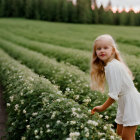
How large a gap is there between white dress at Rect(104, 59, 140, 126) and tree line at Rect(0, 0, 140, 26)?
6710 cm

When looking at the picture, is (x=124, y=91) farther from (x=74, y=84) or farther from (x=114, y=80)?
(x=74, y=84)

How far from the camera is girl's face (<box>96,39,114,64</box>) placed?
322 centimetres

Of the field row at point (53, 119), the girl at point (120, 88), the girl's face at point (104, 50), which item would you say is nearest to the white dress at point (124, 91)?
the girl at point (120, 88)

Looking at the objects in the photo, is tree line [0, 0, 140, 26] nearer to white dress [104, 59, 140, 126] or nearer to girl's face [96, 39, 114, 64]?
girl's face [96, 39, 114, 64]

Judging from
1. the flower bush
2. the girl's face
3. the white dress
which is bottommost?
the flower bush

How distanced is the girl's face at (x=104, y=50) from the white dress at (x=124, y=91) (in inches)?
6.5

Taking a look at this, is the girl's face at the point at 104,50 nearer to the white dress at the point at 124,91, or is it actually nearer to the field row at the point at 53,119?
the white dress at the point at 124,91

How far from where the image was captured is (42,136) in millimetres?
3018

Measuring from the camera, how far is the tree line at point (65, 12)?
6950cm

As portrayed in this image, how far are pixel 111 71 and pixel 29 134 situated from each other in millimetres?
1778

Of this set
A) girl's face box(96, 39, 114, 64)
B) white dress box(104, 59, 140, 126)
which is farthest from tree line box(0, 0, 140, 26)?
white dress box(104, 59, 140, 126)

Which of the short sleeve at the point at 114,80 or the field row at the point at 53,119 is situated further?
the short sleeve at the point at 114,80

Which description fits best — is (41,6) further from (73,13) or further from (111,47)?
(111,47)

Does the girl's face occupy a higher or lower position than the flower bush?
higher
